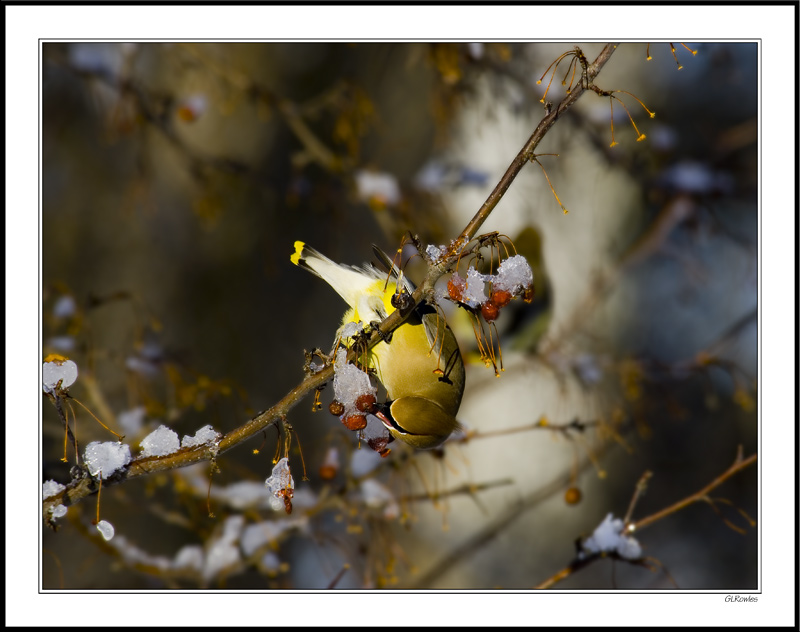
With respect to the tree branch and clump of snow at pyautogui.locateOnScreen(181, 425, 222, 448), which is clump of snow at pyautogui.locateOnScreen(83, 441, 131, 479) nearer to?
the tree branch

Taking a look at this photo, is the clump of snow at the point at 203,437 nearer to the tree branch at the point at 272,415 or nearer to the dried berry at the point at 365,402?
the tree branch at the point at 272,415

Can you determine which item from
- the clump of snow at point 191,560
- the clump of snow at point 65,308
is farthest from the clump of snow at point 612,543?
the clump of snow at point 65,308

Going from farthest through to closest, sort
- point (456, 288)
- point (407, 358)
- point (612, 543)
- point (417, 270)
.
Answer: point (417, 270)
point (407, 358)
point (612, 543)
point (456, 288)

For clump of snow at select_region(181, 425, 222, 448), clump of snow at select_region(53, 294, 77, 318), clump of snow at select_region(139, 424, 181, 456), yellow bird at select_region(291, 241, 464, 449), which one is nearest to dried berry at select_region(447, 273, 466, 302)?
yellow bird at select_region(291, 241, 464, 449)

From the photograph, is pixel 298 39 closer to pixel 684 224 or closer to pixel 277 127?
pixel 277 127

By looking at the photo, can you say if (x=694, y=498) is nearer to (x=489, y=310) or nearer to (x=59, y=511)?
(x=489, y=310)

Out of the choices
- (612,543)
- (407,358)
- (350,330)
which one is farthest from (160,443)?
(612,543)

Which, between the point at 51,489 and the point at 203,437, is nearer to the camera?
the point at 203,437
